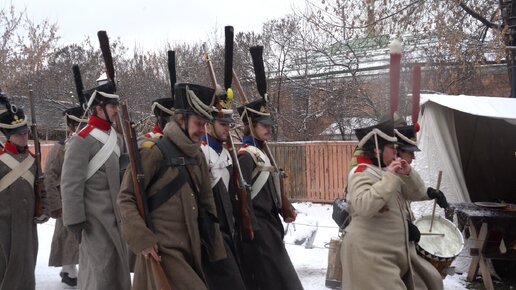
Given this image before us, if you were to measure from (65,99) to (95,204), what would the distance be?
22025 mm

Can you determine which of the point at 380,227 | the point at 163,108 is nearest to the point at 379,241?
the point at 380,227

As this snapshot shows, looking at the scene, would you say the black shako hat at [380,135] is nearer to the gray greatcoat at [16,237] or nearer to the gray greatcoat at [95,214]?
the gray greatcoat at [95,214]

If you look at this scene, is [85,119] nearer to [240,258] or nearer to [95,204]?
[95,204]

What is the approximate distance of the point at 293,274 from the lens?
527 cm

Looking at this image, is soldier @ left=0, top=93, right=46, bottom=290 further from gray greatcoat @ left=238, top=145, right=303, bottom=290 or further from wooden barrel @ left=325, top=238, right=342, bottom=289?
wooden barrel @ left=325, top=238, right=342, bottom=289

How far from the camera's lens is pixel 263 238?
5176 mm

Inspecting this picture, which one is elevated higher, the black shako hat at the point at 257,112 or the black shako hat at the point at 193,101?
the black shako hat at the point at 193,101

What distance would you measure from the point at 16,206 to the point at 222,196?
224 centimetres

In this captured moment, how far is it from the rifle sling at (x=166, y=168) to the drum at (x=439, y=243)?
2.16m

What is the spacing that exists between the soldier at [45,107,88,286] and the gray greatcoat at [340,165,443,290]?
11.1 ft

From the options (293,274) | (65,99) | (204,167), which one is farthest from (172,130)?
(65,99)

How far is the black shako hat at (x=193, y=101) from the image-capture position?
3.98 m

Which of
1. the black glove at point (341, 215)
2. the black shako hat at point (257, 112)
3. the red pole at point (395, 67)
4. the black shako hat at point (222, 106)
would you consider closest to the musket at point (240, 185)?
the black shako hat at point (222, 106)

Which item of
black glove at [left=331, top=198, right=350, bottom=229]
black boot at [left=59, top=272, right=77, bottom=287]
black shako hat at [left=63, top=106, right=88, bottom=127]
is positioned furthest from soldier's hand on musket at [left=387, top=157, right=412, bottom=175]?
black boot at [left=59, top=272, right=77, bottom=287]
